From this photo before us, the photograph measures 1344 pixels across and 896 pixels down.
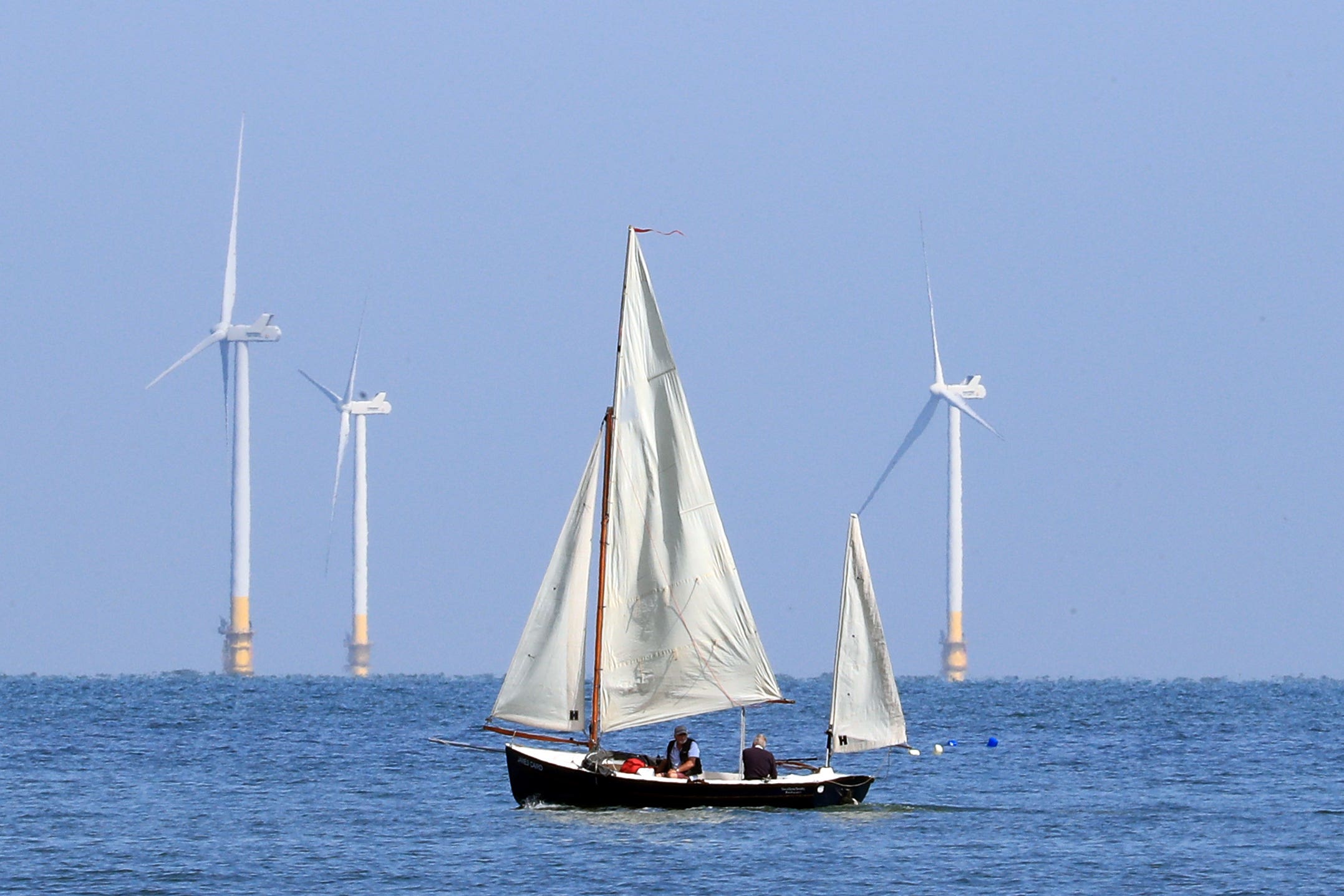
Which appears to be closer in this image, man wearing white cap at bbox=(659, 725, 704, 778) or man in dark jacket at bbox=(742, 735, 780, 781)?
man wearing white cap at bbox=(659, 725, 704, 778)

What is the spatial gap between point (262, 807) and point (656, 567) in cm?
1604

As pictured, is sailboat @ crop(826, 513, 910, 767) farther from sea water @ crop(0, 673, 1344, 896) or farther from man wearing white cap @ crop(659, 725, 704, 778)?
man wearing white cap @ crop(659, 725, 704, 778)

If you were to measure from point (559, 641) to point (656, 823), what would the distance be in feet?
17.2

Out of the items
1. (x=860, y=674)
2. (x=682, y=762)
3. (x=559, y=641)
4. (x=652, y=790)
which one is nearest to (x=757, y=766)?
(x=682, y=762)

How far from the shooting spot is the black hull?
54.4 meters

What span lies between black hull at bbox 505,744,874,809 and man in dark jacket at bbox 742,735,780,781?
0.36m

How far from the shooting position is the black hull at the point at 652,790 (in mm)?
→ 54406

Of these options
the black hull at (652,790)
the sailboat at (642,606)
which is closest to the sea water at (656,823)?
the black hull at (652,790)

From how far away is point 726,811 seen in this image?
5841cm

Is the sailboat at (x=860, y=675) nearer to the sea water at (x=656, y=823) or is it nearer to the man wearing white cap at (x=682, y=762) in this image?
the sea water at (x=656, y=823)

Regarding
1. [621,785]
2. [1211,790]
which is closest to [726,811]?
[621,785]

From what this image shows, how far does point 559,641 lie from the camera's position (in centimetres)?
5509

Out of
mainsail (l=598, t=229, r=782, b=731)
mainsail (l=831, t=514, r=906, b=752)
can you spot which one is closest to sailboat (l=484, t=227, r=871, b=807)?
mainsail (l=598, t=229, r=782, b=731)

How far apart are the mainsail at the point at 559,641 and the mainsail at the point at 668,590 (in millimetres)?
1249
